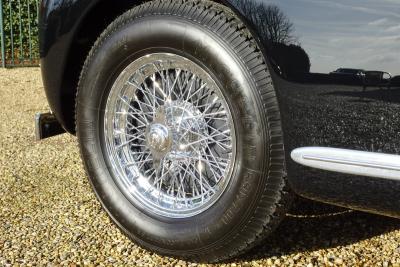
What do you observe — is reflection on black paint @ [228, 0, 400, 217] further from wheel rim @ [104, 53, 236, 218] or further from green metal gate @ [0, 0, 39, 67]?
green metal gate @ [0, 0, 39, 67]

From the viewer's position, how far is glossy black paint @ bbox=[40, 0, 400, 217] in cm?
180

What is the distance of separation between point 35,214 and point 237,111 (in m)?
1.44

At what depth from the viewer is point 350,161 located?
6.06ft

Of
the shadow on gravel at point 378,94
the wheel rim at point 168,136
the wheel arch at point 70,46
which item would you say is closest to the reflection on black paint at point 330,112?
the shadow on gravel at point 378,94

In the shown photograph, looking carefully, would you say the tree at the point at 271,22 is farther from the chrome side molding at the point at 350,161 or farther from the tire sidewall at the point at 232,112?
the chrome side molding at the point at 350,161

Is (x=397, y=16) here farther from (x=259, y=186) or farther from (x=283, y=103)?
(x=259, y=186)

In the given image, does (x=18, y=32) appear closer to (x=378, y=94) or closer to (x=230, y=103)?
(x=230, y=103)

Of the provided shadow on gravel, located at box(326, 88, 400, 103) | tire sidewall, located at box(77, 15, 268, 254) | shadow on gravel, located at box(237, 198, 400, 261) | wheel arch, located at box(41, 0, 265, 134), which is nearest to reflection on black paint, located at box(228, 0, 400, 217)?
shadow on gravel, located at box(326, 88, 400, 103)

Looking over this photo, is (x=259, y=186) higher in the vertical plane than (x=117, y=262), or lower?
higher

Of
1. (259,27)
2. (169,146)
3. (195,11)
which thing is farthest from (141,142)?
(259,27)

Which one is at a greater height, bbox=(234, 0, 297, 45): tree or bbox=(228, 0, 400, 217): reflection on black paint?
bbox=(234, 0, 297, 45): tree

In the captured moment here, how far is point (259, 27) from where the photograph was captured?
199 centimetres

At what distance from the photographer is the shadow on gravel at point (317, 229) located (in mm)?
2404

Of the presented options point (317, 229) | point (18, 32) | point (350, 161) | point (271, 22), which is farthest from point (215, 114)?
point (18, 32)
